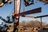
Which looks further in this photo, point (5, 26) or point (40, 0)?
point (5, 26)

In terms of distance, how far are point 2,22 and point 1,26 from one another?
0.25 meters

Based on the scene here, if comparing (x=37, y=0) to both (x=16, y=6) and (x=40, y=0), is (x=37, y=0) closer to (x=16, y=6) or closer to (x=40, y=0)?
(x=40, y=0)

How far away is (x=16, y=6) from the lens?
895cm

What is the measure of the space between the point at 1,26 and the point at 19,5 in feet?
5.37

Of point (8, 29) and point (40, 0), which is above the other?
point (40, 0)

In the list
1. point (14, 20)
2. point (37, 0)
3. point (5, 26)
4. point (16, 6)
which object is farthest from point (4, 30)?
point (37, 0)

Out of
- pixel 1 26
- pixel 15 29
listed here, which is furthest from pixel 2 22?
pixel 15 29

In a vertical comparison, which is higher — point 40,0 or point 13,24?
point 40,0

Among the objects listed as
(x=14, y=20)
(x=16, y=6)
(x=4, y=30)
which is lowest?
(x=4, y=30)

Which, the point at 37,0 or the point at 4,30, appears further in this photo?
the point at 4,30

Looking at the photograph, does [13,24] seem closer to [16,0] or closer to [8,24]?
[8,24]

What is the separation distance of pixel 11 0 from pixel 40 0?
1.68 m

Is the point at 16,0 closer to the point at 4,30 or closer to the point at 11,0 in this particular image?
the point at 11,0

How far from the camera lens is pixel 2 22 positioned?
9227 mm
